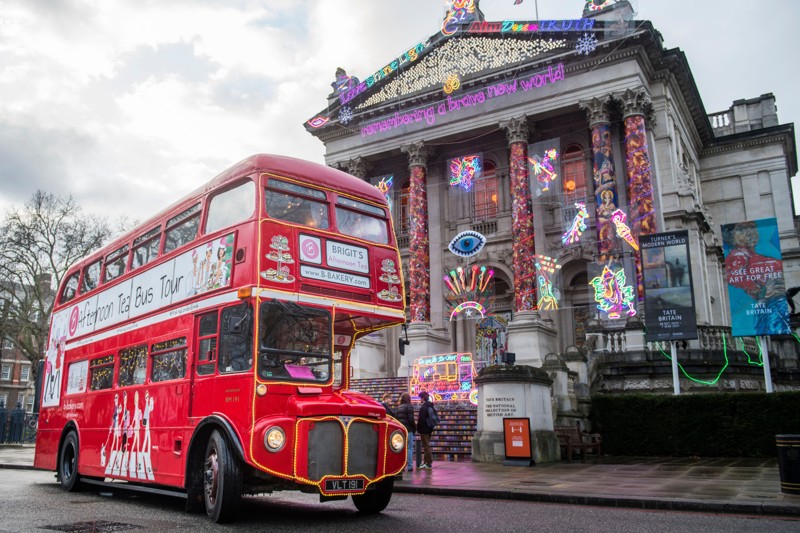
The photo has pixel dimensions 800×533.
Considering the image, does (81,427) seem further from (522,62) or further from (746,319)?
(522,62)

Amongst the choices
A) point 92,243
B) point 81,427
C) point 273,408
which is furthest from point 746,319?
point 92,243

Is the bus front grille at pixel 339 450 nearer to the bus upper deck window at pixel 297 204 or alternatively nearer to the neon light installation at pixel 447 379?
the bus upper deck window at pixel 297 204

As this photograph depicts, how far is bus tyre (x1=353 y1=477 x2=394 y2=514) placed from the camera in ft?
28.1

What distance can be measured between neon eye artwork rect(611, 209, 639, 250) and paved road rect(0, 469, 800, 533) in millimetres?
17034

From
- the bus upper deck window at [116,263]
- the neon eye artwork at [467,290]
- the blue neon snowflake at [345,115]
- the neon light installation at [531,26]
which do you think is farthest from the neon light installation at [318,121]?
the bus upper deck window at [116,263]

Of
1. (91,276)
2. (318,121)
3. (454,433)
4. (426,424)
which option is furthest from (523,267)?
(91,276)

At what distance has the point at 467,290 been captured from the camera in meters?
30.1

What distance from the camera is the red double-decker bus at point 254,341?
302 inches

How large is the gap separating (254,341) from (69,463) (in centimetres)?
725

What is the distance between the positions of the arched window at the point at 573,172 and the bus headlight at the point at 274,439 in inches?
938

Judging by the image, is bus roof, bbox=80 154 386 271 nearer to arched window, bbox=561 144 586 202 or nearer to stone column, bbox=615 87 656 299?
stone column, bbox=615 87 656 299

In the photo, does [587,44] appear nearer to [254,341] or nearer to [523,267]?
[523,267]

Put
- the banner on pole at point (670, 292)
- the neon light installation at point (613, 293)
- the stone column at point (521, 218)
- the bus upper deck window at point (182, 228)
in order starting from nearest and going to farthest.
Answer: the bus upper deck window at point (182, 228) < the banner on pole at point (670, 292) < the neon light installation at point (613, 293) < the stone column at point (521, 218)

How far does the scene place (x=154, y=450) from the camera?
9.46m
